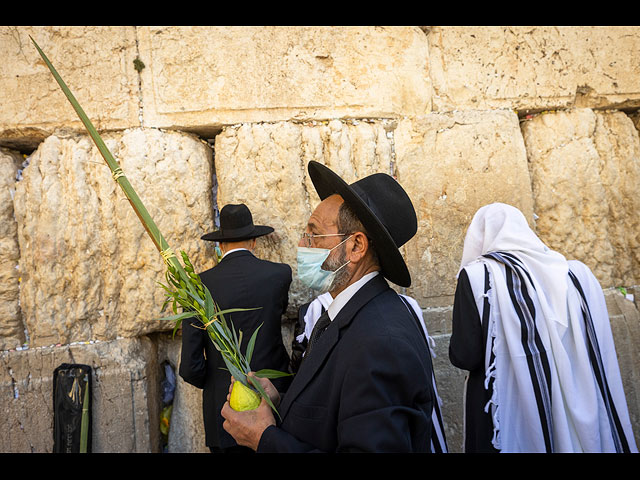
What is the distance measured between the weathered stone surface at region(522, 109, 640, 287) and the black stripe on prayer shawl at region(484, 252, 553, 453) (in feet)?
4.39

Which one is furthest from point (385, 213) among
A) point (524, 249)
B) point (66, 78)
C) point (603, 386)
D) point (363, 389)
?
point (66, 78)

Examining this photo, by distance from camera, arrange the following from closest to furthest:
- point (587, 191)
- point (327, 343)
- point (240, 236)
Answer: point (327, 343) < point (240, 236) < point (587, 191)

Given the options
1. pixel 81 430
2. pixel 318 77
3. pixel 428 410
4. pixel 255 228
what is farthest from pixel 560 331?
Answer: pixel 81 430

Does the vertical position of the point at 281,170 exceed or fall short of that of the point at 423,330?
it exceeds it

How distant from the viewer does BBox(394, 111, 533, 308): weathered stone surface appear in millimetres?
3213

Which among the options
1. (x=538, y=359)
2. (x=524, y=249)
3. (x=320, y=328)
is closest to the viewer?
(x=320, y=328)

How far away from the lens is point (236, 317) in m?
2.65

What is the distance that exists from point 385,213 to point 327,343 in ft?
1.67

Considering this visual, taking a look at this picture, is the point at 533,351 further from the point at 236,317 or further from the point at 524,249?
the point at 236,317

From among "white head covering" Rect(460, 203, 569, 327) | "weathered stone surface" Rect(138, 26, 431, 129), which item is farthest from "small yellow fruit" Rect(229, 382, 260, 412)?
"weathered stone surface" Rect(138, 26, 431, 129)

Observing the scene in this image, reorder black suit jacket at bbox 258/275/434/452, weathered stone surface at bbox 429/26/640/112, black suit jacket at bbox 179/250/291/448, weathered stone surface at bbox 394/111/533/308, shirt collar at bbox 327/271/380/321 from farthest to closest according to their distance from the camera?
weathered stone surface at bbox 429/26/640/112
weathered stone surface at bbox 394/111/533/308
black suit jacket at bbox 179/250/291/448
shirt collar at bbox 327/271/380/321
black suit jacket at bbox 258/275/434/452

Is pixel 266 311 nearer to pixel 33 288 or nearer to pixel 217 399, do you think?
pixel 217 399

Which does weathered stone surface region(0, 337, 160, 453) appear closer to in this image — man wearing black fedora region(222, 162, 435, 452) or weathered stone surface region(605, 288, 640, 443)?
man wearing black fedora region(222, 162, 435, 452)

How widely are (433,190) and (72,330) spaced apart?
276cm
